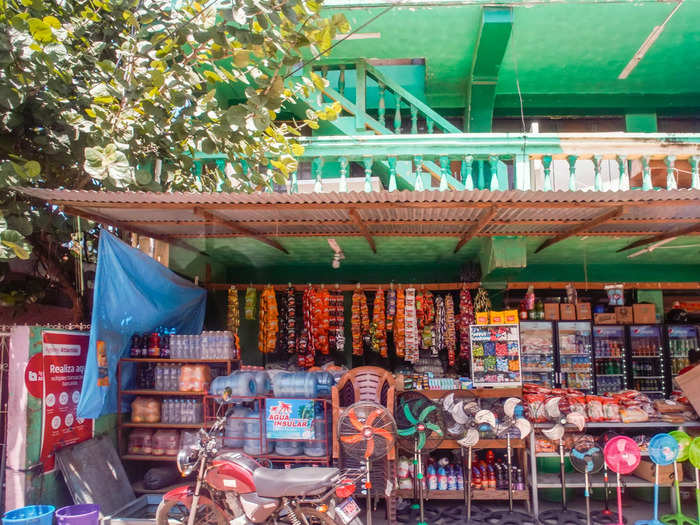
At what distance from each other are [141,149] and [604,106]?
754cm

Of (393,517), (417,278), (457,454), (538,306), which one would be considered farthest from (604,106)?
(393,517)

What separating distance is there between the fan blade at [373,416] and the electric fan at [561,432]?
2.21 m

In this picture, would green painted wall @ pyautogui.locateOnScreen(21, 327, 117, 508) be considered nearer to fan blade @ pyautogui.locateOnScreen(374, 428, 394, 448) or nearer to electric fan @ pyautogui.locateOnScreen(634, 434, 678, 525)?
fan blade @ pyautogui.locateOnScreen(374, 428, 394, 448)

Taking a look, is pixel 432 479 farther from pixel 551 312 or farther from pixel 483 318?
pixel 551 312

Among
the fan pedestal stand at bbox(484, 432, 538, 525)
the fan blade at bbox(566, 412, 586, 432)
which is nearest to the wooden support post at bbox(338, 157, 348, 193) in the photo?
the fan pedestal stand at bbox(484, 432, 538, 525)

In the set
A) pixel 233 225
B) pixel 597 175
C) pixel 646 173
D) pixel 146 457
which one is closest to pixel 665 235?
pixel 646 173

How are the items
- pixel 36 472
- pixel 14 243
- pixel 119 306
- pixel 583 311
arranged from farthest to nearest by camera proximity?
pixel 583 311, pixel 119 306, pixel 36 472, pixel 14 243

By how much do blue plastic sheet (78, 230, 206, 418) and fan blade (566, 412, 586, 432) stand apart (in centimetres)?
520

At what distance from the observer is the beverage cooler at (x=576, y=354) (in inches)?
381

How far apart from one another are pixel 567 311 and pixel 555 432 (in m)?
4.00

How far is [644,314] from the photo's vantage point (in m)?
9.94

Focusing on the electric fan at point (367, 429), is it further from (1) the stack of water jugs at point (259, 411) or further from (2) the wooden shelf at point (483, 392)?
(2) the wooden shelf at point (483, 392)

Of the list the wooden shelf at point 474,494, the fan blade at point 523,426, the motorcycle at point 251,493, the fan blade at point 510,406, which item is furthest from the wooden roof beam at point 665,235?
the motorcycle at point 251,493

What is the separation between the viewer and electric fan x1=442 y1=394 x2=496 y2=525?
20.3 ft
